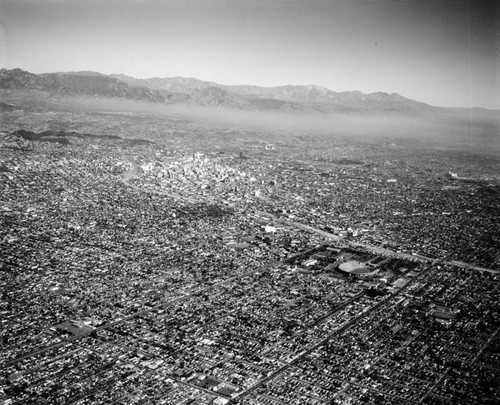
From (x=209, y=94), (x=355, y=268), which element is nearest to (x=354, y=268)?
(x=355, y=268)

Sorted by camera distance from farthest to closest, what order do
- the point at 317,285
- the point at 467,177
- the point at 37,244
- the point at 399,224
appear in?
the point at 467,177, the point at 399,224, the point at 37,244, the point at 317,285

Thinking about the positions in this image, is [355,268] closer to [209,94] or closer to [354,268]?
[354,268]

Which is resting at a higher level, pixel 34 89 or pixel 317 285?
pixel 34 89

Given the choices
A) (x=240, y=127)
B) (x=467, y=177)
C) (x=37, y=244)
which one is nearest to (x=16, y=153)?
(x=37, y=244)

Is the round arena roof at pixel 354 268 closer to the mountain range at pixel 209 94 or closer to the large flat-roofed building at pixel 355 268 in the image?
the large flat-roofed building at pixel 355 268

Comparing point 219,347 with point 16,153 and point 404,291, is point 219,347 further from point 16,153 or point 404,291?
point 16,153

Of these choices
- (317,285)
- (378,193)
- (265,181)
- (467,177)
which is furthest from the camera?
(467,177)

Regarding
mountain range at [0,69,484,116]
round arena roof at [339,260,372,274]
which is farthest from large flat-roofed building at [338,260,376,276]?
mountain range at [0,69,484,116]
